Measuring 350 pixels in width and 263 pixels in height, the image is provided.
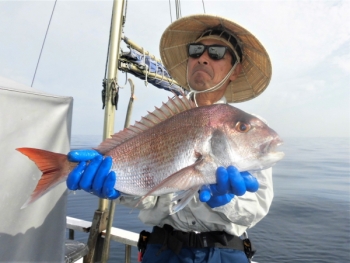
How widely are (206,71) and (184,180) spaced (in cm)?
144

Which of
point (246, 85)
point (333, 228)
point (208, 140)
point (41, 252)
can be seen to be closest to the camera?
point (208, 140)

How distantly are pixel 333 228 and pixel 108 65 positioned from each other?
871cm

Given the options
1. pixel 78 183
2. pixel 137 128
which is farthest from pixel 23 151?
pixel 137 128

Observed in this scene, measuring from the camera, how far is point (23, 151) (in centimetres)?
165

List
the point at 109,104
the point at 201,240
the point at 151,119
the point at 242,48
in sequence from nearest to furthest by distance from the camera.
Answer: the point at 151,119
the point at 201,240
the point at 242,48
the point at 109,104

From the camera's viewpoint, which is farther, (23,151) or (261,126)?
(261,126)

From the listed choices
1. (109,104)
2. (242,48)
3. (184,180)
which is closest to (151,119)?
(184,180)

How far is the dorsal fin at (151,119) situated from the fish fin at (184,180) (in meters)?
0.49

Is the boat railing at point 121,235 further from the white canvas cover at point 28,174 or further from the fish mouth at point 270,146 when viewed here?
the fish mouth at point 270,146

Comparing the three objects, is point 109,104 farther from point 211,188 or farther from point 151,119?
point 211,188

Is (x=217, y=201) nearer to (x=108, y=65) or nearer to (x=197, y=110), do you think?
(x=197, y=110)

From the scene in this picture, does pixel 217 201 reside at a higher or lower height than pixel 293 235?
higher

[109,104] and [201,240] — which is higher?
[109,104]

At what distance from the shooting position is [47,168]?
1.80 metres
